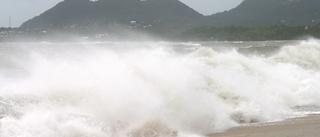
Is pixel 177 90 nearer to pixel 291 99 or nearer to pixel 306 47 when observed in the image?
pixel 291 99

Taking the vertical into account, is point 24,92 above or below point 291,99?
above

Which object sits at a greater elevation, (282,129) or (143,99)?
(143,99)

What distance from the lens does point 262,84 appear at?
19.7m

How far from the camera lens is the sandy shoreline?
1180 cm

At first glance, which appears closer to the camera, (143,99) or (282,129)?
(282,129)

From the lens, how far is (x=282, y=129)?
12539 millimetres

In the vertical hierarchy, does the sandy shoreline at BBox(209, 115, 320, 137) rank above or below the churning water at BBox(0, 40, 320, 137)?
below

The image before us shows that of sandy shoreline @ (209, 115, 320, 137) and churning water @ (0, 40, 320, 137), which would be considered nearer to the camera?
churning water @ (0, 40, 320, 137)

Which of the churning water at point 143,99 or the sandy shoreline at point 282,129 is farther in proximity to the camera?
the sandy shoreline at point 282,129

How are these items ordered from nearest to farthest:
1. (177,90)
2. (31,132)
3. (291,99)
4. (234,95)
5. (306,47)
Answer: (31,132)
(177,90)
(234,95)
(291,99)
(306,47)

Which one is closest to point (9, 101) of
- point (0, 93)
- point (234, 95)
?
point (0, 93)

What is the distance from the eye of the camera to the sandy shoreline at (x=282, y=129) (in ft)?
38.7

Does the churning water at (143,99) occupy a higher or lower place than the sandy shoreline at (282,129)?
higher

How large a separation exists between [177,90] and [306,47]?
17813mm
